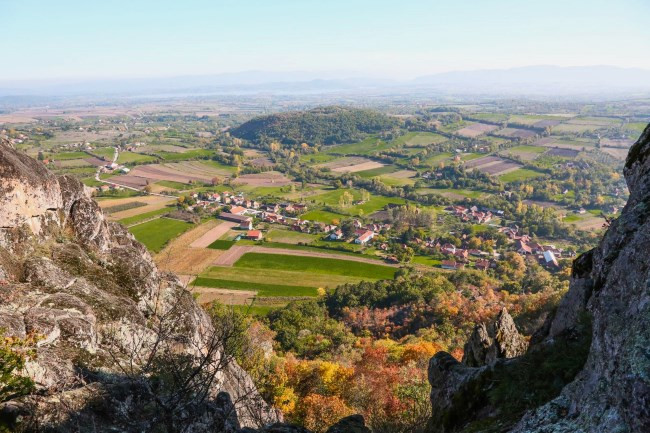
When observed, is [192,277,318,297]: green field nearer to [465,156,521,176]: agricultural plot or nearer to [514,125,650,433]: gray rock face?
[514,125,650,433]: gray rock face

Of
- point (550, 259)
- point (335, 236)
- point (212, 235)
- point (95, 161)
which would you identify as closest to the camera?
point (550, 259)

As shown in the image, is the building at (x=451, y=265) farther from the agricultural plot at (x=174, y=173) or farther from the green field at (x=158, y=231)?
the agricultural plot at (x=174, y=173)

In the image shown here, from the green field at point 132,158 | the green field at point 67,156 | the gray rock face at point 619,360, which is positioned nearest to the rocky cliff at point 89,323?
the gray rock face at point 619,360

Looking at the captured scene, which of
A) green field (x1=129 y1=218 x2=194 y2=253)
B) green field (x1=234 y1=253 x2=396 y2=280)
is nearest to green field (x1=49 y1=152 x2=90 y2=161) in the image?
green field (x1=129 y1=218 x2=194 y2=253)

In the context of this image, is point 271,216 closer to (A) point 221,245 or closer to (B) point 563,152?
(A) point 221,245

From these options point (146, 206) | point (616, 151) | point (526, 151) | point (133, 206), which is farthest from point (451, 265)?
point (616, 151)

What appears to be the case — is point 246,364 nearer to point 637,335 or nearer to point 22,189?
point 22,189
